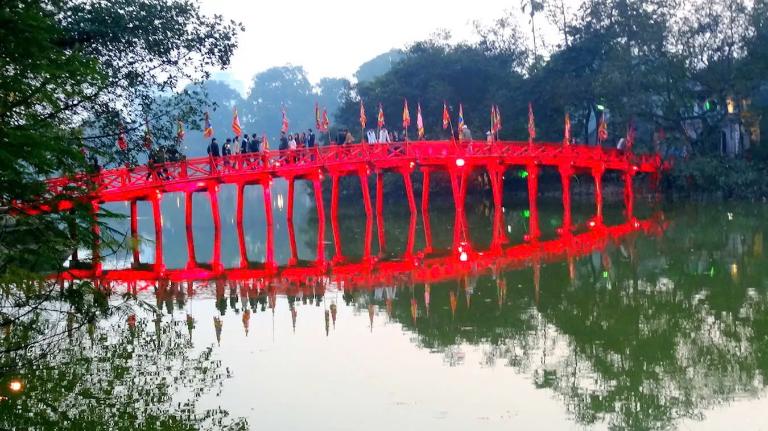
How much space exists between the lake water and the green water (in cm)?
4

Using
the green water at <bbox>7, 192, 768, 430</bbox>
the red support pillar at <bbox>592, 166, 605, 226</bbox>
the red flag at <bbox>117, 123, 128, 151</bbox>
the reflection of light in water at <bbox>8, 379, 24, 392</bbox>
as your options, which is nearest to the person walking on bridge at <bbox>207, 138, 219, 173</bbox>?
the red flag at <bbox>117, 123, 128, 151</bbox>

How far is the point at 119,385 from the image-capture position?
Result: 11.6m

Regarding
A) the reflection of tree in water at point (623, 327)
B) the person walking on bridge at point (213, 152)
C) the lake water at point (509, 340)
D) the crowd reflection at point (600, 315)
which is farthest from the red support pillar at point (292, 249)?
the reflection of tree in water at point (623, 327)

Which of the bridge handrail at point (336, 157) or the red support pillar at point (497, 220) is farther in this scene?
the bridge handrail at point (336, 157)

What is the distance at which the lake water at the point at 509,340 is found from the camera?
10.6 metres

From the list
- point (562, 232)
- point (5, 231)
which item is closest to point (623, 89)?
point (562, 232)

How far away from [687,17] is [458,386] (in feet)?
119

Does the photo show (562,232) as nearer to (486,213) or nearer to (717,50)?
(486,213)

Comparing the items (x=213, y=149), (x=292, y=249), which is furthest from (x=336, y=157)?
(x=292, y=249)

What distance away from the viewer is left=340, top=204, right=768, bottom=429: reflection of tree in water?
11.0m

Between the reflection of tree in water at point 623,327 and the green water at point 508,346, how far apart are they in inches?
1.4

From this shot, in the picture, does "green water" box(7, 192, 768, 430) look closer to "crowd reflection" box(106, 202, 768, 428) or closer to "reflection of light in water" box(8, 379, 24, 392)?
"crowd reflection" box(106, 202, 768, 428)

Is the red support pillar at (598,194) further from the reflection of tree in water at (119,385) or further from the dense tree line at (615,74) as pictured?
the reflection of tree in water at (119,385)

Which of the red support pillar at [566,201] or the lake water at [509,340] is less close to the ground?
the red support pillar at [566,201]
